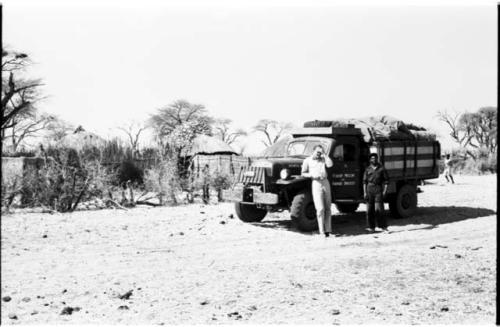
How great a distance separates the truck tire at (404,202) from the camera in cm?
1344

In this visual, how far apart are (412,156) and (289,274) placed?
289 inches

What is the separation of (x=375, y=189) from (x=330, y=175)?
1010mm

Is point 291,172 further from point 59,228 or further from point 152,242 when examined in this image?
point 59,228

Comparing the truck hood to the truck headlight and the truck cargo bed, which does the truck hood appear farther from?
the truck cargo bed

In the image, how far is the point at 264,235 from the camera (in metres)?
10.8

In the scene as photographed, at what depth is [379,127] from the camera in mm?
13852

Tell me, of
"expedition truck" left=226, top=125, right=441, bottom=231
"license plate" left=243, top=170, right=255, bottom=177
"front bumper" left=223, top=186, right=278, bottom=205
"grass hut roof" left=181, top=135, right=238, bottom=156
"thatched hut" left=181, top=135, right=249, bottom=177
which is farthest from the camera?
"grass hut roof" left=181, top=135, right=238, bottom=156

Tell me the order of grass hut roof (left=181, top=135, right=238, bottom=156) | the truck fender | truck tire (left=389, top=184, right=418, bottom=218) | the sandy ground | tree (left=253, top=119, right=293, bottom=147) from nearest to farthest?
the sandy ground → the truck fender → truck tire (left=389, top=184, right=418, bottom=218) → grass hut roof (left=181, top=135, right=238, bottom=156) → tree (left=253, top=119, right=293, bottom=147)

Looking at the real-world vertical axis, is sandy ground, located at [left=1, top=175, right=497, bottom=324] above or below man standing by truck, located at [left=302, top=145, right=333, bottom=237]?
below

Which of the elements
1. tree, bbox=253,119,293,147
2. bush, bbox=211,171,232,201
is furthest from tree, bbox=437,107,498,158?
bush, bbox=211,171,232,201

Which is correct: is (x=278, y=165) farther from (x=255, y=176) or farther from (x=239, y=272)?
(x=239, y=272)

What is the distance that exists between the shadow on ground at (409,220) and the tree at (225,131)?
5306cm

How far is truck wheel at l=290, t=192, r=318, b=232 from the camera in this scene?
11016 millimetres

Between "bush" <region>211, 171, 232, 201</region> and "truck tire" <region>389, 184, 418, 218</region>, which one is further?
"bush" <region>211, 171, 232, 201</region>
